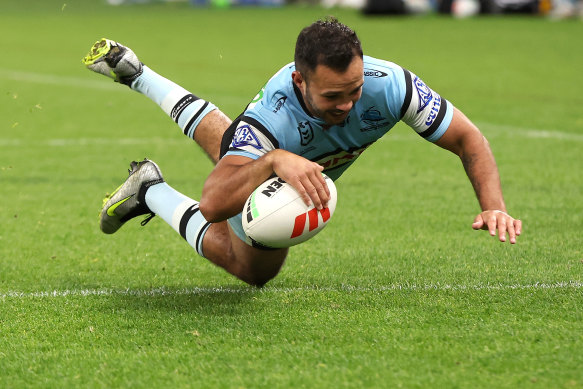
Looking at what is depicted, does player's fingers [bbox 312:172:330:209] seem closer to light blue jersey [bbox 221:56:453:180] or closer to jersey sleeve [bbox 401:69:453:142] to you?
light blue jersey [bbox 221:56:453:180]

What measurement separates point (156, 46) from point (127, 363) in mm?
19188

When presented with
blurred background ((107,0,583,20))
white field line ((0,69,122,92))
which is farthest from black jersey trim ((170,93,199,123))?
blurred background ((107,0,583,20))

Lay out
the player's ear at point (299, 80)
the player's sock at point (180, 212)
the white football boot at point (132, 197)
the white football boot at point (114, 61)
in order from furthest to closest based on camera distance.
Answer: the white football boot at point (114, 61)
the white football boot at point (132, 197)
the player's sock at point (180, 212)
the player's ear at point (299, 80)

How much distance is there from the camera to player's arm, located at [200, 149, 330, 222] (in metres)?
4.34

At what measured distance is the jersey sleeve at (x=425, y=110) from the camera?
4.83 metres

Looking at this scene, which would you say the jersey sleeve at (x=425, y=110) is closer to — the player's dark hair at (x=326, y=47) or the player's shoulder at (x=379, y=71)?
the player's shoulder at (x=379, y=71)

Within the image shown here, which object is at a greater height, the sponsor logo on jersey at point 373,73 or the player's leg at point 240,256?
the sponsor logo on jersey at point 373,73

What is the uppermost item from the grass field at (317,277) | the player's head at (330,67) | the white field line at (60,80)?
the player's head at (330,67)

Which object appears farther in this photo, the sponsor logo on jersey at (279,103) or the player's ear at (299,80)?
the sponsor logo on jersey at (279,103)

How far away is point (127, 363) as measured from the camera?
4129 millimetres

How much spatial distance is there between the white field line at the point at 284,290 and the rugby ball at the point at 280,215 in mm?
762

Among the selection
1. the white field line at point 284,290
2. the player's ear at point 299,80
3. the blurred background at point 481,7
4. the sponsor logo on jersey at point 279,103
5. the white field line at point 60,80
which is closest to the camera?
the player's ear at point 299,80

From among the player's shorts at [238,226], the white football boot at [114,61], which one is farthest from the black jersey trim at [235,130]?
the white football boot at [114,61]

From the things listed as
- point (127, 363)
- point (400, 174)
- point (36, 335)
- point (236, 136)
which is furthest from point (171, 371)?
point (400, 174)
